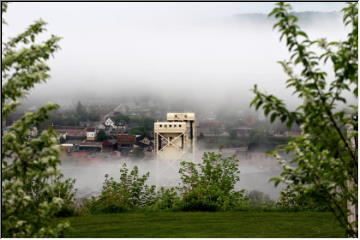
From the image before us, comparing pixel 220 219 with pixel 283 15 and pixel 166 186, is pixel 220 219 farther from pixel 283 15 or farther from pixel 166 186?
pixel 283 15

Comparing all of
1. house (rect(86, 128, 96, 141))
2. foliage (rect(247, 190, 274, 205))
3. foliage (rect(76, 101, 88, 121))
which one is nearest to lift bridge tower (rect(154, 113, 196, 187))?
house (rect(86, 128, 96, 141))

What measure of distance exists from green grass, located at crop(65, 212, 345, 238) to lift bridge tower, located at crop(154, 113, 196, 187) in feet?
2.97

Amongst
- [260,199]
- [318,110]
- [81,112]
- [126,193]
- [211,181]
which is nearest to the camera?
[318,110]

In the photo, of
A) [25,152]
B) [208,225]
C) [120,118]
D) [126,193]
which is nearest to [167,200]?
[126,193]

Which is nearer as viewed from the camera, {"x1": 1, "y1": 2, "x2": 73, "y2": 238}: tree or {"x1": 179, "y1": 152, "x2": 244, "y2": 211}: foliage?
{"x1": 1, "y1": 2, "x2": 73, "y2": 238}: tree

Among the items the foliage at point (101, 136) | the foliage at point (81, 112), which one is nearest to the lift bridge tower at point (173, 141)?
the foliage at point (101, 136)

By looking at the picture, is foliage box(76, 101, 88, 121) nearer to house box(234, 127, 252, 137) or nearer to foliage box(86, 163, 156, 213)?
foliage box(86, 163, 156, 213)

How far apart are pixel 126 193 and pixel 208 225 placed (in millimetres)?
1717

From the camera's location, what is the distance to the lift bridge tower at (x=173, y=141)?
6.14 m

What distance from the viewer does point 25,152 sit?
235 centimetres

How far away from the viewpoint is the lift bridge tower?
6145 millimetres

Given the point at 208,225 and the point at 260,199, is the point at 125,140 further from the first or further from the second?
the point at 260,199

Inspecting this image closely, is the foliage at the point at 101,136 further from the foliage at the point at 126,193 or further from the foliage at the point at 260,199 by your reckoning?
the foliage at the point at 260,199

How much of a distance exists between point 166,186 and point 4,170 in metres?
4.10
